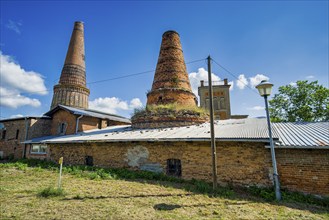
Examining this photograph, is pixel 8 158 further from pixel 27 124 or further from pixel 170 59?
pixel 170 59

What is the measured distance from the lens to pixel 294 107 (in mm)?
19797

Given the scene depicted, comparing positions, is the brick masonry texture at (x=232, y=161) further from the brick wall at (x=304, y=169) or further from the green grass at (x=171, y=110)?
the green grass at (x=171, y=110)

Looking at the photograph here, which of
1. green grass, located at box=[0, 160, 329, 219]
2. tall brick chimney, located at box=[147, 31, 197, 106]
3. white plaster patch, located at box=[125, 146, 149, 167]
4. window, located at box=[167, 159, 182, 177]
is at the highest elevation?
tall brick chimney, located at box=[147, 31, 197, 106]

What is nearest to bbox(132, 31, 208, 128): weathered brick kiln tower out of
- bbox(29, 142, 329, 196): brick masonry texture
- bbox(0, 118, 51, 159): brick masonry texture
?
bbox(29, 142, 329, 196): brick masonry texture

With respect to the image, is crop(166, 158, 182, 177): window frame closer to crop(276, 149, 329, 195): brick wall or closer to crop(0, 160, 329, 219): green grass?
crop(0, 160, 329, 219): green grass

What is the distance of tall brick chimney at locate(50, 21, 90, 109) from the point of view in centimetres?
2642

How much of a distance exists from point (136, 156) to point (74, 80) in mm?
21845

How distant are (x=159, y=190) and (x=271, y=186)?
4.17 metres

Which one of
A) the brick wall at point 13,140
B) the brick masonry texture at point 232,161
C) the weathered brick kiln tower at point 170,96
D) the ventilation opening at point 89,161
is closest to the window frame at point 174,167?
the brick masonry texture at point 232,161

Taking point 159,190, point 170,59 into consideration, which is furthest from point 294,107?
point 159,190

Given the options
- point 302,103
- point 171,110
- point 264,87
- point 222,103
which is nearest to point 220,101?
point 222,103

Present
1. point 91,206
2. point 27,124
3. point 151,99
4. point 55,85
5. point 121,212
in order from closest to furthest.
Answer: point 121,212, point 91,206, point 151,99, point 27,124, point 55,85

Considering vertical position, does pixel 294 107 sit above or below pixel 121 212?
above

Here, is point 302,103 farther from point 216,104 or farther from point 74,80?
point 74,80
